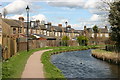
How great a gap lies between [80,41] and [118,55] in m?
47.9

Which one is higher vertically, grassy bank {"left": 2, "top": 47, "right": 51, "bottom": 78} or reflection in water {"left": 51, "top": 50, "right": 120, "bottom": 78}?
grassy bank {"left": 2, "top": 47, "right": 51, "bottom": 78}

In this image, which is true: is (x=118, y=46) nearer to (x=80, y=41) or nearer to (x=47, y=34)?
(x=80, y=41)

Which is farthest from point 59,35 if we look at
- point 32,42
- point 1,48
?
point 1,48

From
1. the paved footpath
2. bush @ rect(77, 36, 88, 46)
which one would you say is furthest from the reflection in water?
bush @ rect(77, 36, 88, 46)

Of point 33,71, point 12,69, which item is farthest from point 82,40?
point 12,69

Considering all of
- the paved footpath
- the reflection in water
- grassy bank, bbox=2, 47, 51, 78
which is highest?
grassy bank, bbox=2, 47, 51, 78

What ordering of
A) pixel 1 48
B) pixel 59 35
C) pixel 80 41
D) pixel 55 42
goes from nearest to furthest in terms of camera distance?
pixel 1 48
pixel 55 42
pixel 80 41
pixel 59 35

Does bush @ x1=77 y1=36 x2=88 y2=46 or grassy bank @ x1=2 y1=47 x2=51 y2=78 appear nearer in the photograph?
grassy bank @ x1=2 y1=47 x2=51 y2=78

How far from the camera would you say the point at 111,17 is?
32781 millimetres

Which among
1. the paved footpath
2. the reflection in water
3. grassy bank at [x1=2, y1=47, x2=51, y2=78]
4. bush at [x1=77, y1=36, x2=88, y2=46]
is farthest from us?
bush at [x1=77, y1=36, x2=88, y2=46]

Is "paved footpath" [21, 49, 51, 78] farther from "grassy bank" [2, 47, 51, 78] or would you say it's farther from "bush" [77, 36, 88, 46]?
"bush" [77, 36, 88, 46]

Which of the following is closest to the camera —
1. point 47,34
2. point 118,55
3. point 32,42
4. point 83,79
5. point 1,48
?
point 83,79

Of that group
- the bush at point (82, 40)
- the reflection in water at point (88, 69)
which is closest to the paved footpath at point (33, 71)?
the reflection in water at point (88, 69)

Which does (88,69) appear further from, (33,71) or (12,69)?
(12,69)
